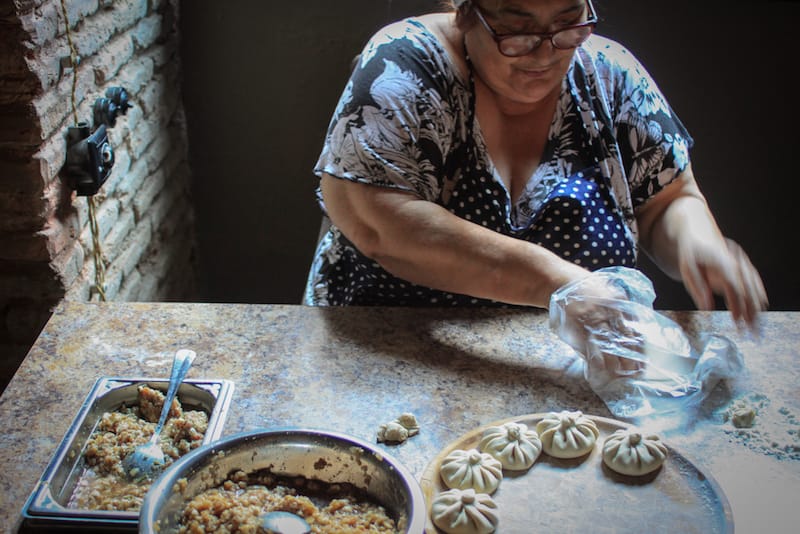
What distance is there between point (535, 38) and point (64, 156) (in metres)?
1.09

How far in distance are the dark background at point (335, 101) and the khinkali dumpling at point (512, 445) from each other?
1.95 meters

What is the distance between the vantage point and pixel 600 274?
1.48 meters

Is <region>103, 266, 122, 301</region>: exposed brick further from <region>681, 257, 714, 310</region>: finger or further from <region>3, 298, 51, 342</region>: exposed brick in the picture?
<region>681, 257, 714, 310</region>: finger

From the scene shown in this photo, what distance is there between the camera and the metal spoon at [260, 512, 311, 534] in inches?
40.6

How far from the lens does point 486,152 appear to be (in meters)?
1.74

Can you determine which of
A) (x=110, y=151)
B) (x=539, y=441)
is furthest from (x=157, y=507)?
(x=110, y=151)

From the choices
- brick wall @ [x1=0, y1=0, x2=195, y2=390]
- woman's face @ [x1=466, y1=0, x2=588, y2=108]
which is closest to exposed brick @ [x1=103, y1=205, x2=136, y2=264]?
brick wall @ [x1=0, y1=0, x2=195, y2=390]

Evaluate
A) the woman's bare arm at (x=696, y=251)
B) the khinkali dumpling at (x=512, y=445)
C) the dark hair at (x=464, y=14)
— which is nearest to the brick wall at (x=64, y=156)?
the dark hair at (x=464, y=14)

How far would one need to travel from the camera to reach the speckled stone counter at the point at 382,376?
122 centimetres

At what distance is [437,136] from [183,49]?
5.18ft

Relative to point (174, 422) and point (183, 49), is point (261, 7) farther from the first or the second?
point (174, 422)

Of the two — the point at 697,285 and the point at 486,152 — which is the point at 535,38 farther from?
the point at 697,285

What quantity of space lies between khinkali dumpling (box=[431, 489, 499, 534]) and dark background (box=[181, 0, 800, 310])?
2.09 m

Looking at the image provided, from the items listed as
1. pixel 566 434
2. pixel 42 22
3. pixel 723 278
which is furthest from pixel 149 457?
pixel 723 278
